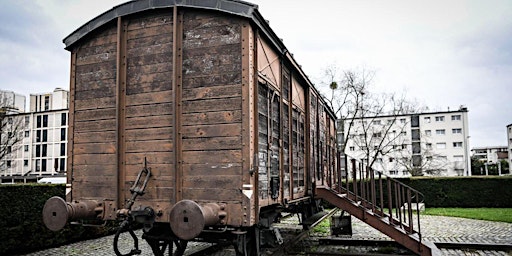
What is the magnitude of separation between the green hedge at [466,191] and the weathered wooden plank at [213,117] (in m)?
17.7

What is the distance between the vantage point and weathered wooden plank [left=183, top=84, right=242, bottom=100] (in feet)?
15.9

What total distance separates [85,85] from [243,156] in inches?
105

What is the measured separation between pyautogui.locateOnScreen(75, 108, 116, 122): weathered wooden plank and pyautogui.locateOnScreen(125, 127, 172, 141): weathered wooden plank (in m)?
0.36

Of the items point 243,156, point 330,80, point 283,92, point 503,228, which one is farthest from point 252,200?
point 330,80

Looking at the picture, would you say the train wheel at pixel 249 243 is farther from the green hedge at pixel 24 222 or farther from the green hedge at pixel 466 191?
the green hedge at pixel 466 191

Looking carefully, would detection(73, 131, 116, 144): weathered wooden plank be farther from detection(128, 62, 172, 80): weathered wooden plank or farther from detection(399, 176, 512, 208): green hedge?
detection(399, 176, 512, 208): green hedge

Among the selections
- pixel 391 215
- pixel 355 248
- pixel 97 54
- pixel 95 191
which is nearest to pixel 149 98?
pixel 97 54

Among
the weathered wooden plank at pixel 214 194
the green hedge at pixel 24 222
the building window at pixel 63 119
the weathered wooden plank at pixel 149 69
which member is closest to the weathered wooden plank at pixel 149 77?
the weathered wooden plank at pixel 149 69

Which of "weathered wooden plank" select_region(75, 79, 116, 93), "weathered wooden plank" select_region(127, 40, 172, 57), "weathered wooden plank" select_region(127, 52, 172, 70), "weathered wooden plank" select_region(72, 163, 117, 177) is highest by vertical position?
"weathered wooden plank" select_region(127, 40, 172, 57)

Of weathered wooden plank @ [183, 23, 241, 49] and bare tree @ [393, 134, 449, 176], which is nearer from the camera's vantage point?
weathered wooden plank @ [183, 23, 241, 49]

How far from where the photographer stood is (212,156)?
16.0 ft

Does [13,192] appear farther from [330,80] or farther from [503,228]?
[330,80]

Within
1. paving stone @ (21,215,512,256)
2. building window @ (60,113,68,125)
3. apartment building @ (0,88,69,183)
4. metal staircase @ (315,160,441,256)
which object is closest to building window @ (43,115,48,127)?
apartment building @ (0,88,69,183)

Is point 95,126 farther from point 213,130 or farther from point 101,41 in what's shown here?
point 213,130
